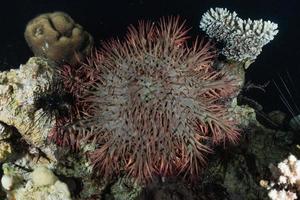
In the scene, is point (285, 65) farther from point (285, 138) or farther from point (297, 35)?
point (285, 138)

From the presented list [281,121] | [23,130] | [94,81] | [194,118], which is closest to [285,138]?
[281,121]

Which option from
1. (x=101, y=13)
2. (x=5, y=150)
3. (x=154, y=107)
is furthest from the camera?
(x=101, y=13)

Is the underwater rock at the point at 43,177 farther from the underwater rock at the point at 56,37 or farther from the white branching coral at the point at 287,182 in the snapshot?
the white branching coral at the point at 287,182

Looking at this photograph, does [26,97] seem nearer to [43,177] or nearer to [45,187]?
[43,177]

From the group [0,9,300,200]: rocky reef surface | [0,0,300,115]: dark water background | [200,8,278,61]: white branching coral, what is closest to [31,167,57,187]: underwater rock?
[0,9,300,200]: rocky reef surface

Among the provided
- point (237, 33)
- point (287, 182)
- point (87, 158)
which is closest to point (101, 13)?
point (237, 33)

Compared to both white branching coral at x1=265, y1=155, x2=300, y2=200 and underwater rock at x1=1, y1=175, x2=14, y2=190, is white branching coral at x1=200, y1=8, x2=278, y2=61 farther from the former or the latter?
underwater rock at x1=1, y1=175, x2=14, y2=190

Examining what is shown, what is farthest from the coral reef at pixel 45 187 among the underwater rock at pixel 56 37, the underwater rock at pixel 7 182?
the underwater rock at pixel 56 37
